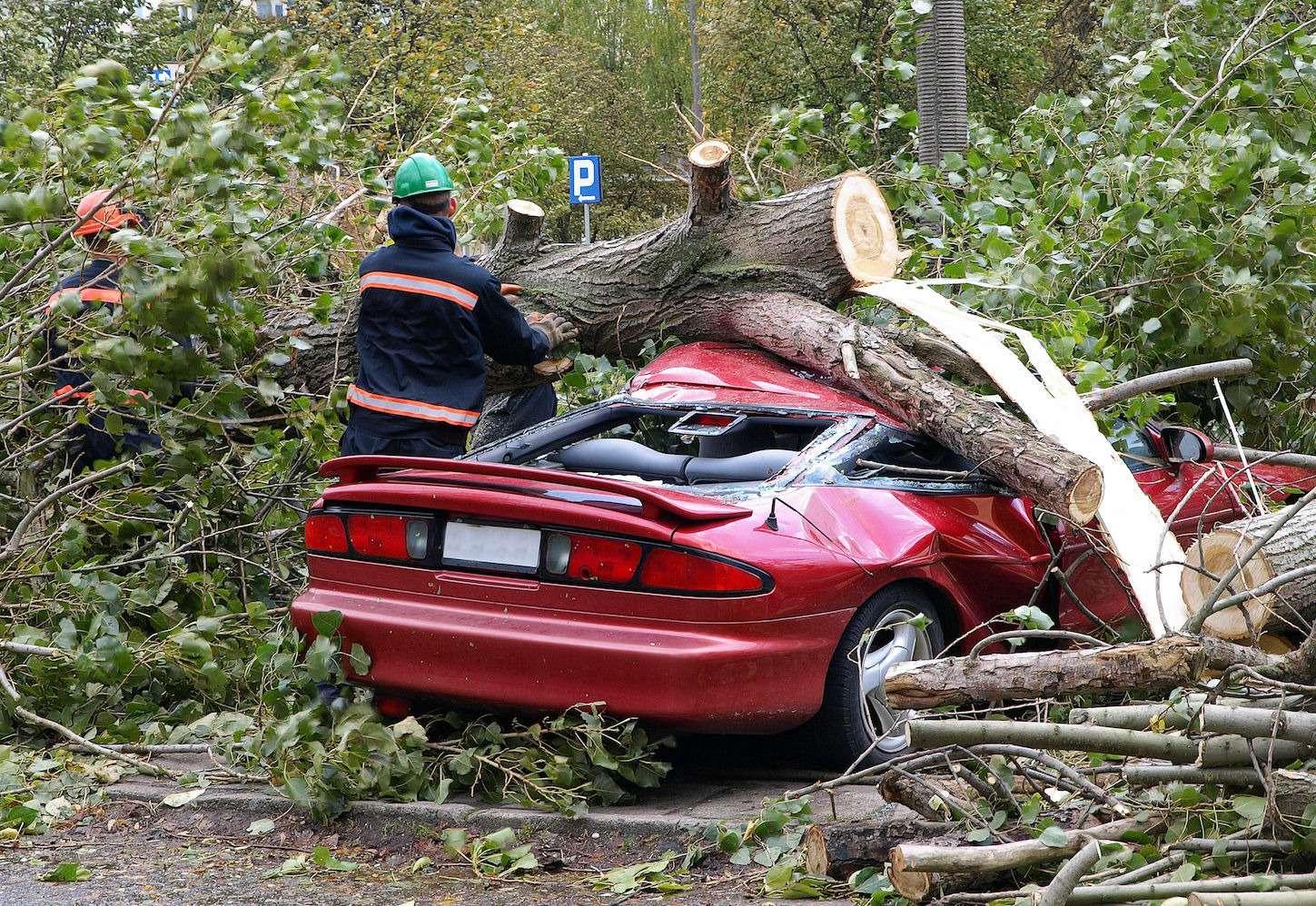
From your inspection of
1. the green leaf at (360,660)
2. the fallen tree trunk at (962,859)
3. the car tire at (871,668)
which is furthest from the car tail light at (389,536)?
the fallen tree trunk at (962,859)

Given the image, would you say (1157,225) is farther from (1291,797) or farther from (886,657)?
(1291,797)

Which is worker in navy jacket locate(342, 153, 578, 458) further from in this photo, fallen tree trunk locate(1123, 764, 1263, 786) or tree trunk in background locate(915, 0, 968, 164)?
tree trunk in background locate(915, 0, 968, 164)

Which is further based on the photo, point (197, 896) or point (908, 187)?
point (908, 187)

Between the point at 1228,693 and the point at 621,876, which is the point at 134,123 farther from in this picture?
the point at 1228,693

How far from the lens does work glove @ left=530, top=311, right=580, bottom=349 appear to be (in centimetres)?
642

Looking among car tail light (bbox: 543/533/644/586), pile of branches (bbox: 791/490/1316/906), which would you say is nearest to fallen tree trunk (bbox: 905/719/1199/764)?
pile of branches (bbox: 791/490/1316/906)

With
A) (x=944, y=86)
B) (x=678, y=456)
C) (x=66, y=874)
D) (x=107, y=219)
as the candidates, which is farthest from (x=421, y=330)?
(x=944, y=86)

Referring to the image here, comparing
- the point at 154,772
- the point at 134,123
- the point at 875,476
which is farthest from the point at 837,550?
the point at 134,123

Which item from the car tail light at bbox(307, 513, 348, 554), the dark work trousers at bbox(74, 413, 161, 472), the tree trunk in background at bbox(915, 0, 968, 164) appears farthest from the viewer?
the tree trunk in background at bbox(915, 0, 968, 164)

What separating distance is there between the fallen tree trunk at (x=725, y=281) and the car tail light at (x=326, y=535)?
6.23 ft

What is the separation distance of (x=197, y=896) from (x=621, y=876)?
3.69 ft

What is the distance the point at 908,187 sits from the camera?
7.54 meters

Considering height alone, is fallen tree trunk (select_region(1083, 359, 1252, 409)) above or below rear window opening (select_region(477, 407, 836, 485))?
above

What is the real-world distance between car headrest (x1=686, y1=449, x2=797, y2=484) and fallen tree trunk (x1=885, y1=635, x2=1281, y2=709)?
1.35 m
